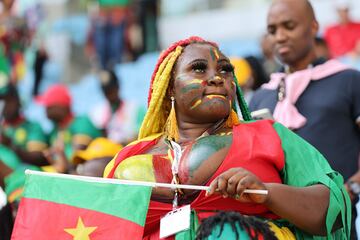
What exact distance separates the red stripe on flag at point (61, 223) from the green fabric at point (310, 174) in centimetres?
65

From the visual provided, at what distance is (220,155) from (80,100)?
10705 millimetres

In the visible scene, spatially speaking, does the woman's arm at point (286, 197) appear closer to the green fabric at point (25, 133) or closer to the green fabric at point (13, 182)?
the green fabric at point (13, 182)

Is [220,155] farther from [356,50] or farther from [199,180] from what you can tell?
[356,50]

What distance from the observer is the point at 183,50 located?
4.22 meters

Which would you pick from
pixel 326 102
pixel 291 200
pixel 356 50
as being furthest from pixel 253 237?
pixel 356 50

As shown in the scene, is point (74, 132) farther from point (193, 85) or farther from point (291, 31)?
point (193, 85)

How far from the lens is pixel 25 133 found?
905 centimetres

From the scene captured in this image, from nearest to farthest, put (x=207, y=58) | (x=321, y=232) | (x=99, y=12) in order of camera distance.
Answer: (x=321, y=232), (x=207, y=58), (x=99, y=12)

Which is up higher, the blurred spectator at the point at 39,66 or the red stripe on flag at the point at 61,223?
the blurred spectator at the point at 39,66

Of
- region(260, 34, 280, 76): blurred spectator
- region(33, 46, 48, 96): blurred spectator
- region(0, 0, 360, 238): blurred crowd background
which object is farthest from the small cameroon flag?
region(33, 46, 48, 96): blurred spectator

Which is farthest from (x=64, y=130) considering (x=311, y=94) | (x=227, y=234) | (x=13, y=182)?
(x=227, y=234)

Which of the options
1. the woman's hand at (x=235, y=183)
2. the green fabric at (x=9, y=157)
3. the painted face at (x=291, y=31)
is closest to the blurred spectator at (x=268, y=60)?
the green fabric at (x=9, y=157)

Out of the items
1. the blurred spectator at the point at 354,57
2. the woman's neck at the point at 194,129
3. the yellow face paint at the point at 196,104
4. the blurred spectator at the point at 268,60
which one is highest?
the blurred spectator at the point at 354,57

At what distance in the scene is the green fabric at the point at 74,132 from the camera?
8.54 m
